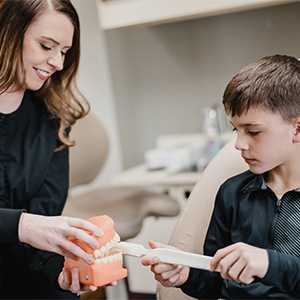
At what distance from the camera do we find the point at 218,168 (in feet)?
3.44

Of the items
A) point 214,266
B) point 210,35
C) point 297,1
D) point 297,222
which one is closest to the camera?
point 214,266

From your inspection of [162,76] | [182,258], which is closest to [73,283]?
[182,258]

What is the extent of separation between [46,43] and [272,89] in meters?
0.41

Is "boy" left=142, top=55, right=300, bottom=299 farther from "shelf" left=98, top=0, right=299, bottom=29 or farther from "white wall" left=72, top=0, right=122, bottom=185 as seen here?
"shelf" left=98, top=0, right=299, bottom=29

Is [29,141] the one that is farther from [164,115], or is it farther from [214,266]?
[164,115]

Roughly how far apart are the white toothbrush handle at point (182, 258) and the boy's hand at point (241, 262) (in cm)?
1

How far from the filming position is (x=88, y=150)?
1775 mm

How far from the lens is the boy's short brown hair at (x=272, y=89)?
0.84 m

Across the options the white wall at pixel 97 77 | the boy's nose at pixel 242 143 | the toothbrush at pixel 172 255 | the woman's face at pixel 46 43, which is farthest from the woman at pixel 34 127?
the boy's nose at pixel 242 143

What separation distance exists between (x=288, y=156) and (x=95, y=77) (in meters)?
0.94

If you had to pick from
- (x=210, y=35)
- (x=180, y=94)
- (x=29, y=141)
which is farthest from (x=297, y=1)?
(x=180, y=94)

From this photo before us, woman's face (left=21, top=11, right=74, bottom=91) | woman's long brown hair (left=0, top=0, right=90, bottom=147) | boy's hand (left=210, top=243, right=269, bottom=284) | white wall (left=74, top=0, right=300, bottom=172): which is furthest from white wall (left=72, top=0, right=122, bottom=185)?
boy's hand (left=210, top=243, right=269, bottom=284)

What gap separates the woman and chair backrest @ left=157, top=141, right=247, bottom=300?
23 centimetres

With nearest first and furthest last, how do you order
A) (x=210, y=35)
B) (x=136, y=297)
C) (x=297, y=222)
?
(x=297, y=222), (x=210, y=35), (x=136, y=297)
